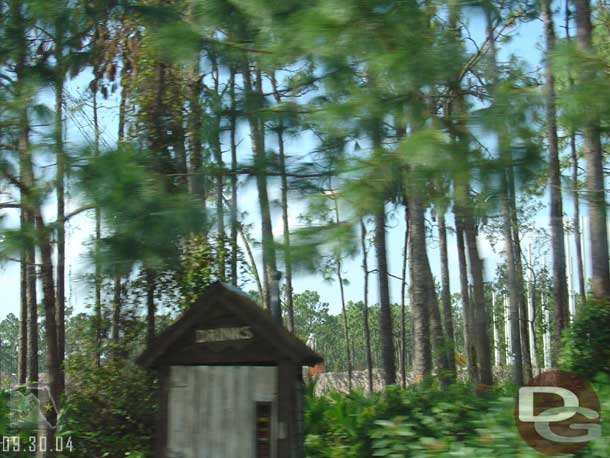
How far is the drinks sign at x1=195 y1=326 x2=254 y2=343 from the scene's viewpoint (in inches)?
253

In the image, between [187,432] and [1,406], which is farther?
[1,406]

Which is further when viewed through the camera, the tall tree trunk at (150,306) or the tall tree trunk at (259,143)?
the tall tree trunk at (150,306)

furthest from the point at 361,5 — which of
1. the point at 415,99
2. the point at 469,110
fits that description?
the point at 469,110

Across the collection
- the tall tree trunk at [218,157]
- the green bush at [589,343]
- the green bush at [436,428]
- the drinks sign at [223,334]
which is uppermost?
the tall tree trunk at [218,157]

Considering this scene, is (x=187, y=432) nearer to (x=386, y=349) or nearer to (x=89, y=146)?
(x=89, y=146)

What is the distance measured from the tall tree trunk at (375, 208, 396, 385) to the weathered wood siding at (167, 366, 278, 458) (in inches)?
365

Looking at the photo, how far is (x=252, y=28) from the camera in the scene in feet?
23.3

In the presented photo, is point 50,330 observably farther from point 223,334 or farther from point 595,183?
point 595,183

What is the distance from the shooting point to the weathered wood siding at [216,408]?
6316mm

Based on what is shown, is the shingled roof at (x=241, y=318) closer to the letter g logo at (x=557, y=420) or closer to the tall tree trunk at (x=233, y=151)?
the tall tree trunk at (x=233, y=151)

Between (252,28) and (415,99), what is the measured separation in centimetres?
202
